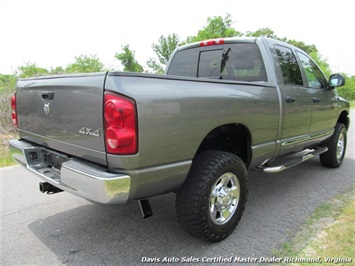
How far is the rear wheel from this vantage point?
484cm

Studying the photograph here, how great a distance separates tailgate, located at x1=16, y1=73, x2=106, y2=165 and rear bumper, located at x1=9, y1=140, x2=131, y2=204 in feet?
0.28

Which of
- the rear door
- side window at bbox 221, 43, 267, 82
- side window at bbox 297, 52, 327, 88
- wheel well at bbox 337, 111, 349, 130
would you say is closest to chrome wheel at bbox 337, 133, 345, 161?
wheel well at bbox 337, 111, 349, 130

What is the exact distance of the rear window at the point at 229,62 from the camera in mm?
3463

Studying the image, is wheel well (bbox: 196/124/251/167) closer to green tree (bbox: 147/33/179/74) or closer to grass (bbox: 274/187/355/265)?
grass (bbox: 274/187/355/265)

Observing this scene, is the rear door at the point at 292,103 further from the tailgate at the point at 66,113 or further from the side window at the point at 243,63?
the tailgate at the point at 66,113

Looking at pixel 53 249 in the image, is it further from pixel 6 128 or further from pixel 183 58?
pixel 6 128

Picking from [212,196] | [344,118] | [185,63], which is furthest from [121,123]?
[344,118]

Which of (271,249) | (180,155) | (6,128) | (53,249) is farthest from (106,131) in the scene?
(6,128)

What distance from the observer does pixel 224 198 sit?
265cm

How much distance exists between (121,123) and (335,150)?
423 cm

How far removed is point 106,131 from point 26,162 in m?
1.22

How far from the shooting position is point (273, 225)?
9.73 ft

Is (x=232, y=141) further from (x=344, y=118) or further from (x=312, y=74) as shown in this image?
(x=344, y=118)

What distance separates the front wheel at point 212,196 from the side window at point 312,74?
2206 millimetres
